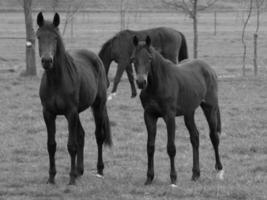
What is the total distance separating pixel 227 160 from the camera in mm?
10000

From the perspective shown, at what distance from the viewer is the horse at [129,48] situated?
16.8m

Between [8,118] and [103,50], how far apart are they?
162 inches

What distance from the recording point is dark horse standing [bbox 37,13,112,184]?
802 cm

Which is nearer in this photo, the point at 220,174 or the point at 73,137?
the point at 73,137

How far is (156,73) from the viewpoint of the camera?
319 inches

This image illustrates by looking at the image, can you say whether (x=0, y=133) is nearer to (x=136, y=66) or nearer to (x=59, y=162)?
(x=59, y=162)

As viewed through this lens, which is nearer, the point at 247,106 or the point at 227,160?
the point at 227,160

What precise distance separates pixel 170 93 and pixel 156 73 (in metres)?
0.32

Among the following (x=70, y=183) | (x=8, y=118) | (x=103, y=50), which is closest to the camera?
(x=70, y=183)

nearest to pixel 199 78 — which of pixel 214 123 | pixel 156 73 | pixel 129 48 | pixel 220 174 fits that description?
pixel 214 123

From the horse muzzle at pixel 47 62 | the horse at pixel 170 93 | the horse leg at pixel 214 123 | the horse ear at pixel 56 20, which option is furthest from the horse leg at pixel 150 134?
the horse ear at pixel 56 20

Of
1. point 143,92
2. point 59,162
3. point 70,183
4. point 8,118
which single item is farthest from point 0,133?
point 143,92

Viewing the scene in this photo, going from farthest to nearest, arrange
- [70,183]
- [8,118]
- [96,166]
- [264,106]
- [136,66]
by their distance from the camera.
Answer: [264,106]
[8,118]
[96,166]
[70,183]
[136,66]

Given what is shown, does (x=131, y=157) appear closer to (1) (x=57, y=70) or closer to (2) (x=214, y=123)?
(2) (x=214, y=123)
